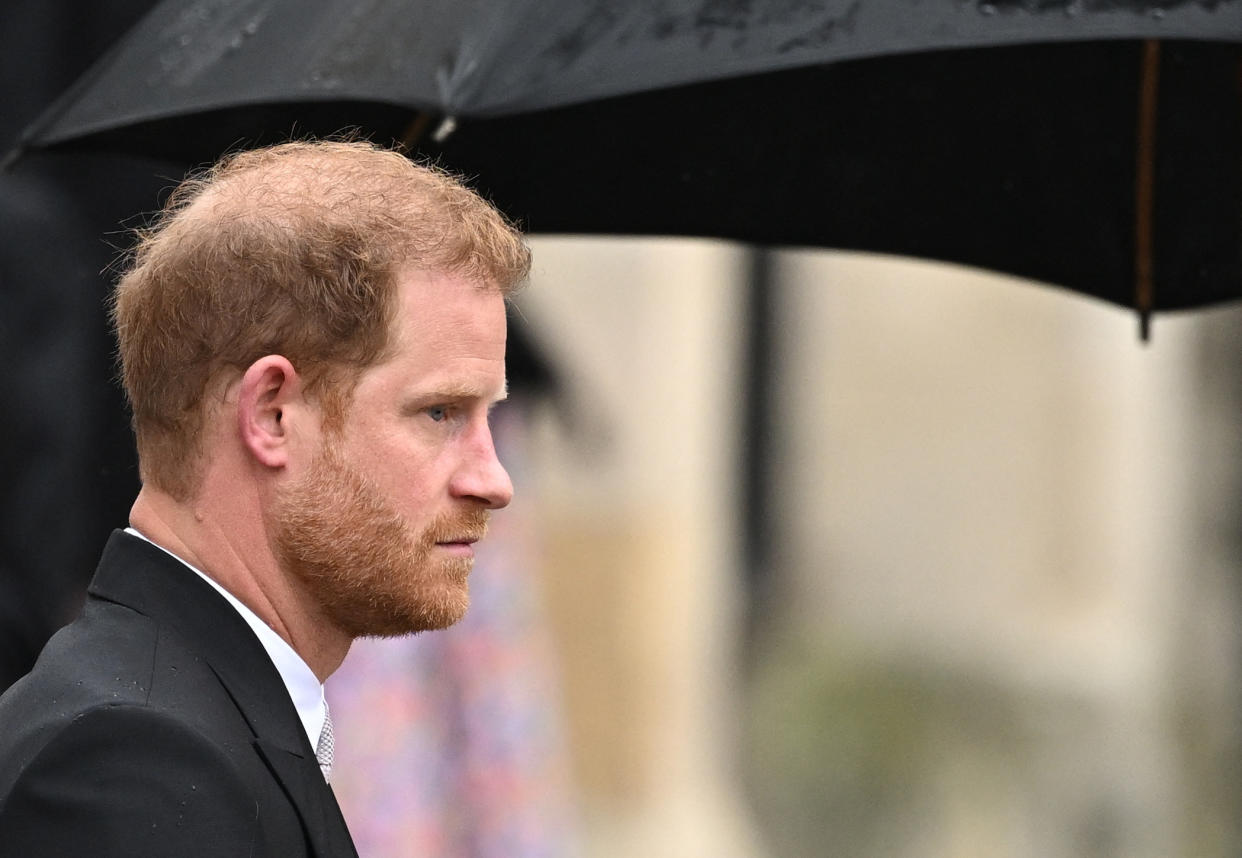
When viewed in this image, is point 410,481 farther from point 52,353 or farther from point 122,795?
point 52,353

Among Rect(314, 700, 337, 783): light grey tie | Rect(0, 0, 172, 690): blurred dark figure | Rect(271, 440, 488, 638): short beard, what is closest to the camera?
Rect(271, 440, 488, 638): short beard

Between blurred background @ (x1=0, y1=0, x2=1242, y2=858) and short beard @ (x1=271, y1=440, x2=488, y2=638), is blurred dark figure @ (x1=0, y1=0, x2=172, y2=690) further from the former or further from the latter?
blurred background @ (x1=0, y1=0, x2=1242, y2=858)

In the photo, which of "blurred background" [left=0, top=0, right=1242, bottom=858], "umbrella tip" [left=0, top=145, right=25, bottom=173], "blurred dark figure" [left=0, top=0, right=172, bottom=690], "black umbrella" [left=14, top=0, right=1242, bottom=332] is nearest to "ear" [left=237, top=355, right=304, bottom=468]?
"black umbrella" [left=14, top=0, right=1242, bottom=332]

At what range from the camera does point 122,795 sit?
175 cm

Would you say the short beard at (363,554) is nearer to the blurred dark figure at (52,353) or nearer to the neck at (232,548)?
the neck at (232,548)

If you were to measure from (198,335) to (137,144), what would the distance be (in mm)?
1225

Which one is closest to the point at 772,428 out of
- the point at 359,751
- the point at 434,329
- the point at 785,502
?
the point at 785,502

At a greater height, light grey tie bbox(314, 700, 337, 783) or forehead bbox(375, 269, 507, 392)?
forehead bbox(375, 269, 507, 392)

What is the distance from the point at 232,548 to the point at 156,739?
31cm

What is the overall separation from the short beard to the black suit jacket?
95 millimetres

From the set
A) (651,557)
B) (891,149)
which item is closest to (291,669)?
(891,149)

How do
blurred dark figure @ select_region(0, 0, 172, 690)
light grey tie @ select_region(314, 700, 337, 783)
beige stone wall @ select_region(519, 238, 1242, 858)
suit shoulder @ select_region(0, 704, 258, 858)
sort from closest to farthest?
1. suit shoulder @ select_region(0, 704, 258, 858)
2. light grey tie @ select_region(314, 700, 337, 783)
3. blurred dark figure @ select_region(0, 0, 172, 690)
4. beige stone wall @ select_region(519, 238, 1242, 858)

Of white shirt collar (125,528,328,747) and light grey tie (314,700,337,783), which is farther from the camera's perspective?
light grey tie (314,700,337,783)

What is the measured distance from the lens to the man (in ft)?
6.56
